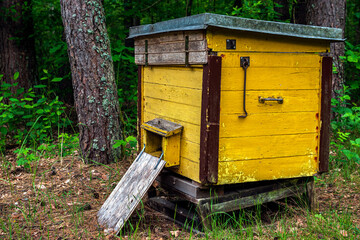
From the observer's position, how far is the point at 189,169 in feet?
11.2

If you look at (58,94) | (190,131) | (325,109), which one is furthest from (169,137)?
(58,94)

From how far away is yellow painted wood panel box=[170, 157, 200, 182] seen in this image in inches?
130

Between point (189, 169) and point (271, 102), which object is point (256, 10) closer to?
point (271, 102)

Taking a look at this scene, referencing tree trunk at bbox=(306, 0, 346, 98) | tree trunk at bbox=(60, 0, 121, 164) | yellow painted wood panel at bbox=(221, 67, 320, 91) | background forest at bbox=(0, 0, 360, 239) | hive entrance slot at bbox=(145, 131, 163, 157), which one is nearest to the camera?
yellow painted wood panel at bbox=(221, 67, 320, 91)

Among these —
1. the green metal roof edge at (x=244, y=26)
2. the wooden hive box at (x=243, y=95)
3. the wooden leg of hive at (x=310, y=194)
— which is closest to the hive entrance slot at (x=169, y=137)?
the wooden hive box at (x=243, y=95)

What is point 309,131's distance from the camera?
11.9ft

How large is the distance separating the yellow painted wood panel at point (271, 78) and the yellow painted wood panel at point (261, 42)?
18 cm

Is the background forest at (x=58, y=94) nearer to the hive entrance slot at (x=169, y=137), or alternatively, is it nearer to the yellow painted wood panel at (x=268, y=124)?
the hive entrance slot at (x=169, y=137)

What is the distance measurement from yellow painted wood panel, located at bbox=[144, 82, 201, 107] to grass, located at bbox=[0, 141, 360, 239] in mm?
1055

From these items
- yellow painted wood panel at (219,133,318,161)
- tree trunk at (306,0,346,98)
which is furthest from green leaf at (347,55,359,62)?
yellow painted wood panel at (219,133,318,161)

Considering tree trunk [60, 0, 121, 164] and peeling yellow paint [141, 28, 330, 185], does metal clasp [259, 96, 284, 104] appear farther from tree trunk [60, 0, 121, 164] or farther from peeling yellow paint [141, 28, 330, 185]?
tree trunk [60, 0, 121, 164]

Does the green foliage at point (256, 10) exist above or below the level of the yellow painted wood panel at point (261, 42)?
above

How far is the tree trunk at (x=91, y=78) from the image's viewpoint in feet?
15.5

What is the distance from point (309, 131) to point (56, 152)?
11.8 feet
